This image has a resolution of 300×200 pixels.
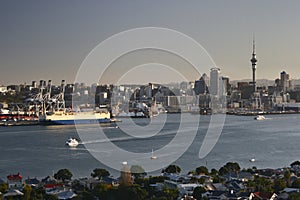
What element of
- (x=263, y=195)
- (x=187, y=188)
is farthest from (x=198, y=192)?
(x=263, y=195)

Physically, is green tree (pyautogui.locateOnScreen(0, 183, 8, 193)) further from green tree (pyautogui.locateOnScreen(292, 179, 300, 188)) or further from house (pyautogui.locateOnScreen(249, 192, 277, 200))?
green tree (pyautogui.locateOnScreen(292, 179, 300, 188))

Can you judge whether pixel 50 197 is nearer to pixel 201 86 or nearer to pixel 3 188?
pixel 3 188

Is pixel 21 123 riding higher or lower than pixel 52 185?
higher

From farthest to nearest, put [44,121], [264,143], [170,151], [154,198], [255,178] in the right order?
1. [44,121]
2. [264,143]
3. [170,151]
4. [255,178]
5. [154,198]

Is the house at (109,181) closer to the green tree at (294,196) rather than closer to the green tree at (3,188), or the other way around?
the green tree at (3,188)

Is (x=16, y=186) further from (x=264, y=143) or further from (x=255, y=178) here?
(x=264, y=143)

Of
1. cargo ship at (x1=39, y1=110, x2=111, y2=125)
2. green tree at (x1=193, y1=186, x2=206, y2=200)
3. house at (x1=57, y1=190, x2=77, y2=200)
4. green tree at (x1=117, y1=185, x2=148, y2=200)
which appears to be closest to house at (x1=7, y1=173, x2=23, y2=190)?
house at (x1=57, y1=190, x2=77, y2=200)

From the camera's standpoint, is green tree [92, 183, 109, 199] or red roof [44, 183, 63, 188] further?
red roof [44, 183, 63, 188]

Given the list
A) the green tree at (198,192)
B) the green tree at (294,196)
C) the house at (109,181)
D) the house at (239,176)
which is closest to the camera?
the green tree at (294,196)

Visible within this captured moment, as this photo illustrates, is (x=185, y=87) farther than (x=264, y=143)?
Yes

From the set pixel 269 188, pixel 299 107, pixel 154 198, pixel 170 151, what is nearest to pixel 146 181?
pixel 154 198

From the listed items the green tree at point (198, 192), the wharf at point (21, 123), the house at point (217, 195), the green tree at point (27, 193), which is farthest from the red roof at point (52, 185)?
the wharf at point (21, 123)
